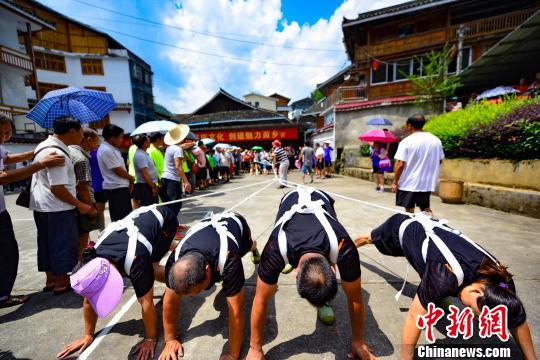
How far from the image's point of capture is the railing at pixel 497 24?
12312 mm

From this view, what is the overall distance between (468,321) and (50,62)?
2866cm

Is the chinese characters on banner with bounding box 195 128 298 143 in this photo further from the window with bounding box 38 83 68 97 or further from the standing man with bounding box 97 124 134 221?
the standing man with bounding box 97 124 134 221

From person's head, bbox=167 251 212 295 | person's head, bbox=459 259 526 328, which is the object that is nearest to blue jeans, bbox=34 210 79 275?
person's head, bbox=167 251 212 295

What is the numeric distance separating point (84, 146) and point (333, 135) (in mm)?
14589

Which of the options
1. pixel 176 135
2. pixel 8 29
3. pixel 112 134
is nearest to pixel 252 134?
pixel 8 29

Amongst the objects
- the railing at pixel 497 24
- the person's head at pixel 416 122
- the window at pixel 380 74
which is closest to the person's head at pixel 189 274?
the person's head at pixel 416 122

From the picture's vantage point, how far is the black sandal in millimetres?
2652

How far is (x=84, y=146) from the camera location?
356 cm

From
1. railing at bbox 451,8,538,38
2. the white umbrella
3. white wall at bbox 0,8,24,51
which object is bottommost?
the white umbrella

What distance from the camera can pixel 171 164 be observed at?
15.8ft

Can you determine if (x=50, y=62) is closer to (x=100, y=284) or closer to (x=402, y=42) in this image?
(x=402, y=42)

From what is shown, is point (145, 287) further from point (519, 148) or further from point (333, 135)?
point (333, 135)

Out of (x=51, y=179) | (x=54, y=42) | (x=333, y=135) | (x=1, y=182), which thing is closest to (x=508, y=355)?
(x=51, y=179)

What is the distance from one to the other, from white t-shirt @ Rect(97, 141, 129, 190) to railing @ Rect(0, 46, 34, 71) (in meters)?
16.5
